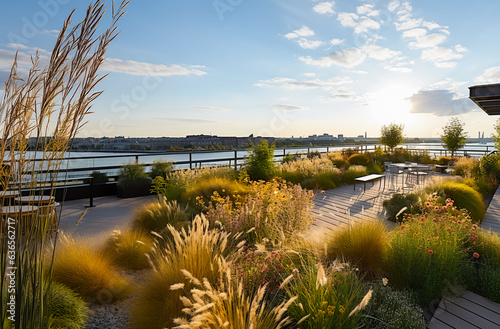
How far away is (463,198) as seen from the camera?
22.0ft

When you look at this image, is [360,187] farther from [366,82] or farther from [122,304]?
[122,304]

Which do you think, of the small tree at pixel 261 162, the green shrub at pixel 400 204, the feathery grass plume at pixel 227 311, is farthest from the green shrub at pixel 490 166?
the feathery grass plume at pixel 227 311

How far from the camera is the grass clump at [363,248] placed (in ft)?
10.9

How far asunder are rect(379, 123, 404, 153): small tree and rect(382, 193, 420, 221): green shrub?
57.4 feet

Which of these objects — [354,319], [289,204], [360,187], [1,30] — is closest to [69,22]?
[1,30]

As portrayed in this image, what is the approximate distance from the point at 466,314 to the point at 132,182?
8.42 meters

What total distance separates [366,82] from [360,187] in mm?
3860

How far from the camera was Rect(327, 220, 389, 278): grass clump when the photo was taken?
3.33 meters

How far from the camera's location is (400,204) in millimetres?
6570

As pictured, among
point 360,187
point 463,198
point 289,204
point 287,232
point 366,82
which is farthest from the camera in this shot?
point 360,187

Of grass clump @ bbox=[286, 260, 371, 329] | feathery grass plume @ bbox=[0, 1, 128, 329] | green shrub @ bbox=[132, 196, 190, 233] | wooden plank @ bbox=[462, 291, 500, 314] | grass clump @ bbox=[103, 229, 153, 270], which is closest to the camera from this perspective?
feathery grass plume @ bbox=[0, 1, 128, 329]

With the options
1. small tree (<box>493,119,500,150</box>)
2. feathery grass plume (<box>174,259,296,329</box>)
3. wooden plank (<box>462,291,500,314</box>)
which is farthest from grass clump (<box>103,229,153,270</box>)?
small tree (<box>493,119,500,150</box>)

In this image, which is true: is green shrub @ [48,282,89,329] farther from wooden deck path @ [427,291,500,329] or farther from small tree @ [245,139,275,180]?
small tree @ [245,139,275,180]

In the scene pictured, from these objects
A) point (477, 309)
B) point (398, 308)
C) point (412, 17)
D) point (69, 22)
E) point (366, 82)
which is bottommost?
point (477, 309)
